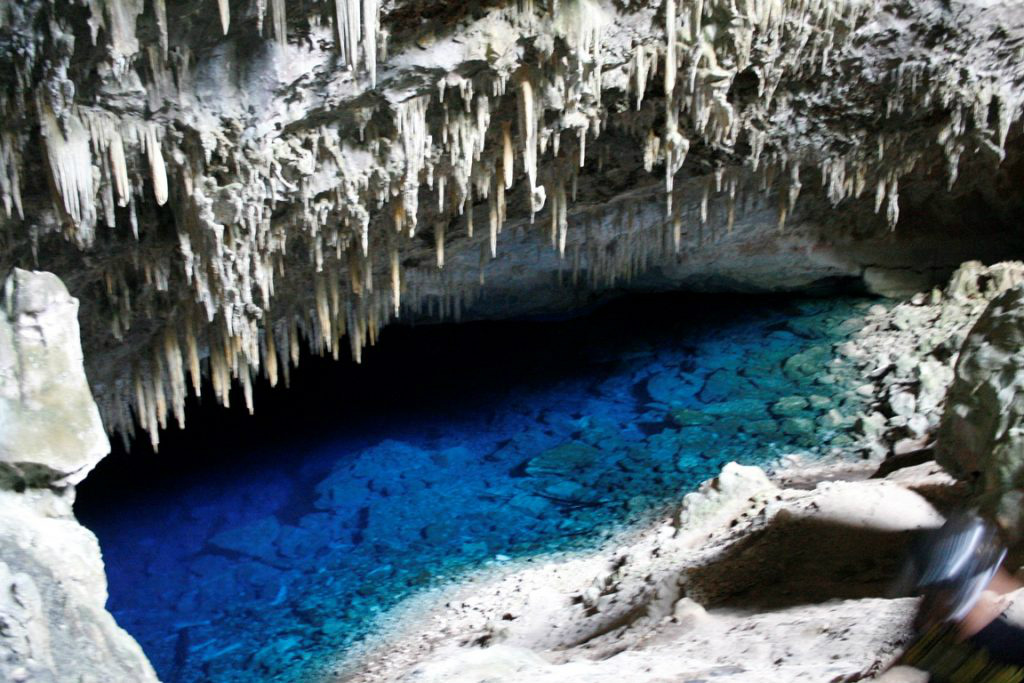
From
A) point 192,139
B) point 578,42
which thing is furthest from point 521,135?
point 192,139

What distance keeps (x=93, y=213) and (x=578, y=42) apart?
282cm

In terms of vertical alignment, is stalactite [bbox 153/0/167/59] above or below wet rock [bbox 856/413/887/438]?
above

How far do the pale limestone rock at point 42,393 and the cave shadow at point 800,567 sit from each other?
3314 mm

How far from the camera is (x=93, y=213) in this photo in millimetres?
4359

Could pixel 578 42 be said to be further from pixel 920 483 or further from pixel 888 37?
pixel 920 483

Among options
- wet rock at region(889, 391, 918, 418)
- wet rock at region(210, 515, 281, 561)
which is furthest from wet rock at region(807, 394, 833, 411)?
wet rock at region(210, 515, 281, 561)

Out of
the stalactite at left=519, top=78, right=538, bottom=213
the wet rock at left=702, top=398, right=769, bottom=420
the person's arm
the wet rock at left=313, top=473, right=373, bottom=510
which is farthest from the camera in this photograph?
the wet rock at left=702, top=398, right=769, bottom=420

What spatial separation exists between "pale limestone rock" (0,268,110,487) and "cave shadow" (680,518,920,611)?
10.9ft

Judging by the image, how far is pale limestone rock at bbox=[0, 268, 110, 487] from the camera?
3.26 m

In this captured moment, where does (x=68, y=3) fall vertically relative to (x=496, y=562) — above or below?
above

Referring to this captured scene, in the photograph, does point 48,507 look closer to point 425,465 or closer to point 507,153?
point 507,153

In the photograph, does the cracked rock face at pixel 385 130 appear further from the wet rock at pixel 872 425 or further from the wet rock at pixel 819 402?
the wet rock at pixel 872 425

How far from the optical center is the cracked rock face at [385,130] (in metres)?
4.07

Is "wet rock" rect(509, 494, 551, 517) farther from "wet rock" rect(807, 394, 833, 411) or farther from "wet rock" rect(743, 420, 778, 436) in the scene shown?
"wet rock" rect(807, 394, 833, 411)
